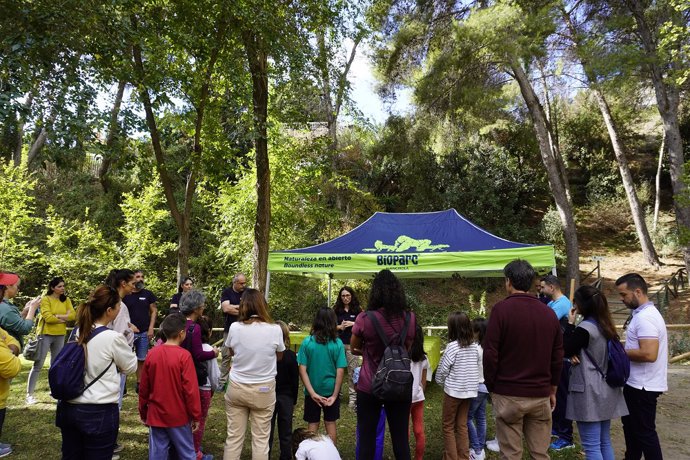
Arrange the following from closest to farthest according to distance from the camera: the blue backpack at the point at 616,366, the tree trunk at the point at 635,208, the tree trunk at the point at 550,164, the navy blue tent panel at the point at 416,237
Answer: the blue backpack at the point at 616,366
the navy blue tent panel at the point at 416,237
the tree trunk at the point at 550,164
the tree trunk at the point at 635,208

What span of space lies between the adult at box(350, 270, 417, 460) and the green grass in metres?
1.42

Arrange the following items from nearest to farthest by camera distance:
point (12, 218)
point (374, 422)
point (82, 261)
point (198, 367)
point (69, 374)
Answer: point (69, 374) < point (374, 422) < point (198, 367) < point (12, 218) < point (82, 261)

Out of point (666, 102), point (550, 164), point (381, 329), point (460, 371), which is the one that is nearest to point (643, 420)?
point (460, 371)

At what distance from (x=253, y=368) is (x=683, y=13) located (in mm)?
16493

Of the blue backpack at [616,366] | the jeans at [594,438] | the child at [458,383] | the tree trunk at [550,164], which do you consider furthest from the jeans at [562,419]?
the tree trunk at [550,164]

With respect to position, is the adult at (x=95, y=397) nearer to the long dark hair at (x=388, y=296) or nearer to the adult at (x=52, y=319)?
the long dark hair at (x=388, y=296)

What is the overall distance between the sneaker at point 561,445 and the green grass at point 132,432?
0.23ft

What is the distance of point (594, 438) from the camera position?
3.17 metres

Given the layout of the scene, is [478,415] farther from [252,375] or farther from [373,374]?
[252,375]

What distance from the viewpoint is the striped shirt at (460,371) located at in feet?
12.0

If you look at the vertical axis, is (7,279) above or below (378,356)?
above

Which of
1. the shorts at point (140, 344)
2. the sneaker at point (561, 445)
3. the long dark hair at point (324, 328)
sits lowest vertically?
the sneaker at point (561, 445)

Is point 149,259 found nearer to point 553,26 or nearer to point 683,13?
point 553,26

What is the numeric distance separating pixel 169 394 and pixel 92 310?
2.37ft
